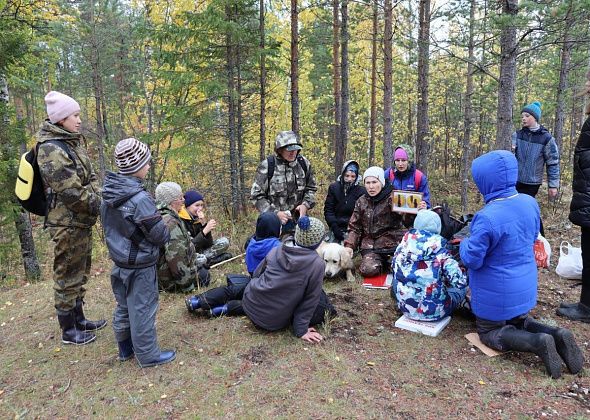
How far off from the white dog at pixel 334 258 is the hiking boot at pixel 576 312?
241 cm

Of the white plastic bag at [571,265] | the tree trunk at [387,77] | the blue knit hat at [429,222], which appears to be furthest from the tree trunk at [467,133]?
the blue knit hat at [429,222]

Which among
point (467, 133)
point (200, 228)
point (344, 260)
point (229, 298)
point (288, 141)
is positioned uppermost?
point (467, 133)

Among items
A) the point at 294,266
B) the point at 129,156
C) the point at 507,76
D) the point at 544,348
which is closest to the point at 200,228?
the point at 294,266

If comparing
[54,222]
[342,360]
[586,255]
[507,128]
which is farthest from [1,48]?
[586,255]

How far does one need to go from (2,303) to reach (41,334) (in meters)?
2.02

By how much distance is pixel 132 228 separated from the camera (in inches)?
124

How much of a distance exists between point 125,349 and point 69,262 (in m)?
1.01

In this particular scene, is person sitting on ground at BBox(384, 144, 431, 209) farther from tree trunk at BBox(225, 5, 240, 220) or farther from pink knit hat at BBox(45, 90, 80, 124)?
tree trunk at BBox(225, 5, 240, 220)

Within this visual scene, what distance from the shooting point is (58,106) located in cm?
349

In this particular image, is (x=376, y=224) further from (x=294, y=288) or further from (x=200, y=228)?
(x=200, y=228)

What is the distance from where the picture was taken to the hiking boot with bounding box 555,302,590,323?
403 cm

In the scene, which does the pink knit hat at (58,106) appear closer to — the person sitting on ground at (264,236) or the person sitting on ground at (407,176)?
the person sitting on ground at (264,236)

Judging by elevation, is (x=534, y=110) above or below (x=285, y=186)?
above

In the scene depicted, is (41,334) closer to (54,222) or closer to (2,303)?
(54,222)
